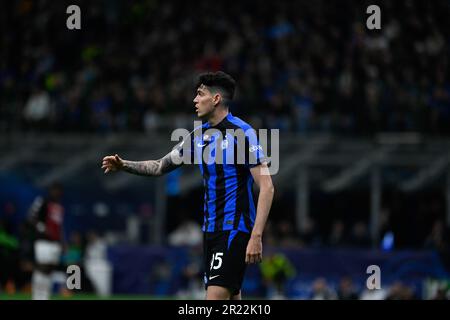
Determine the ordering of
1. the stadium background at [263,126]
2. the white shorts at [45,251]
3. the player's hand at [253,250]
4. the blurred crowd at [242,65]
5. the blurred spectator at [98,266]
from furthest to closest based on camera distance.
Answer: the blurred crowd at [242,65], the blurred spectator at [98,266], the stadium background at [263,126], the white shorts at [45,251], the player's hand at [253,250]

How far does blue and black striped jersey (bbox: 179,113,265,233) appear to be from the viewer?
7871mm

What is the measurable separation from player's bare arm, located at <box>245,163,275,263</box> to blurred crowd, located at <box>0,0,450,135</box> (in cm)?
1208

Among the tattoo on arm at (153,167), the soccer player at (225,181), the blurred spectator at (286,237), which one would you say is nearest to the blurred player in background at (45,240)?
the blurred spectator at (286,237)

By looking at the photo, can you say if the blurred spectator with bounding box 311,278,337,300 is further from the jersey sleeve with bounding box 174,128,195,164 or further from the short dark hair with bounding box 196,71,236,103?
the short dark hair with bounding box 196,71,236,103

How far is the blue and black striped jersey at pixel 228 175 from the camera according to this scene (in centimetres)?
787

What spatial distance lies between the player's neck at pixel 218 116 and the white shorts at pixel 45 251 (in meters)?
7.18

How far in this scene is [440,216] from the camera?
1959cm

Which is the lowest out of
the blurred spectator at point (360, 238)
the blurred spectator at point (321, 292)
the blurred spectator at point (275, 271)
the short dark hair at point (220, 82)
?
the blurred spectator at point (321, 292)

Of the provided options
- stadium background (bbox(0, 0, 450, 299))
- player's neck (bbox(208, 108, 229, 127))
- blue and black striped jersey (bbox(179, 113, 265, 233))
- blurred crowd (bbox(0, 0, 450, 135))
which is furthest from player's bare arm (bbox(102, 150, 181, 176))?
blurred crowd (bbox(0, 0, 450, 135))

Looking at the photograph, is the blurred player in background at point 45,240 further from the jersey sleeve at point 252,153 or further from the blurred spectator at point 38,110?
the blurred spectator at point 38,110

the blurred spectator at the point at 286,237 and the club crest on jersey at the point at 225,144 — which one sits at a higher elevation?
the club crest on jersey at the point at 225,144

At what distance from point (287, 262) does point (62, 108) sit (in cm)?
696

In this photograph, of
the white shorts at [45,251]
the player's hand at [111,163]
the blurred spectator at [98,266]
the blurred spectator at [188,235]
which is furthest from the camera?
the blurred spectator at [188,235]

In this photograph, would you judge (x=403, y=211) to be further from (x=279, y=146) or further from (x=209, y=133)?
(x=209, y=133)
